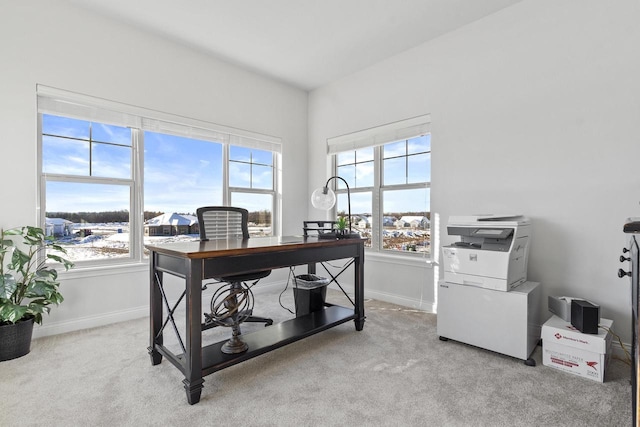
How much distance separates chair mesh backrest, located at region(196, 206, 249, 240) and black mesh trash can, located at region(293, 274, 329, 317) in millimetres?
679

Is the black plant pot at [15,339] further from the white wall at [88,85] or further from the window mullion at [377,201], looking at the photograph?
the window mullion at [377,201]

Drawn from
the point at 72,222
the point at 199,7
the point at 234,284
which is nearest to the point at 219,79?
the point at 199,7

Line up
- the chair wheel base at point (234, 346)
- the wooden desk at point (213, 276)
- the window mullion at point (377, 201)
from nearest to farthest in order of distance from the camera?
the wooden desk at point (213, 276) → the chair wheel base at point (234, 346) → the window mullion at point (377, 201)

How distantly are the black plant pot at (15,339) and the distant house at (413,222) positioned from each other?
11.4ft

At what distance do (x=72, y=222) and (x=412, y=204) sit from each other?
3449 mm

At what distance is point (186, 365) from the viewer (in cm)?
173

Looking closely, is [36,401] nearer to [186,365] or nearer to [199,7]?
[186,365]

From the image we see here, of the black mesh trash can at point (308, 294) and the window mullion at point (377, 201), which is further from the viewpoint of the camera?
the window mullion at point (377, 201)

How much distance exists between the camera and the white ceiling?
2.71m

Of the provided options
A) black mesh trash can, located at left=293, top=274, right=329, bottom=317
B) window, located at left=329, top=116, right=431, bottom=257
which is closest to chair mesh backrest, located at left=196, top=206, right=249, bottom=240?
black mesh trash can, located at left=293, top=274, right=329, bottom=317

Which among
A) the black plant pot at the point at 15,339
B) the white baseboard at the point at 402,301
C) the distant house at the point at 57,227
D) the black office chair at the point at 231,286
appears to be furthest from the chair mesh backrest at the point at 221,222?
the white baseboard at the point at 402,301

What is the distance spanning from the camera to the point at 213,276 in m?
1.77

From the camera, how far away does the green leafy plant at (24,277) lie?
2.13 m

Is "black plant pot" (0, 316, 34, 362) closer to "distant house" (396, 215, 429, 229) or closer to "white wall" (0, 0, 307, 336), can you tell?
"white wall" (0, 0, 307, 336)
